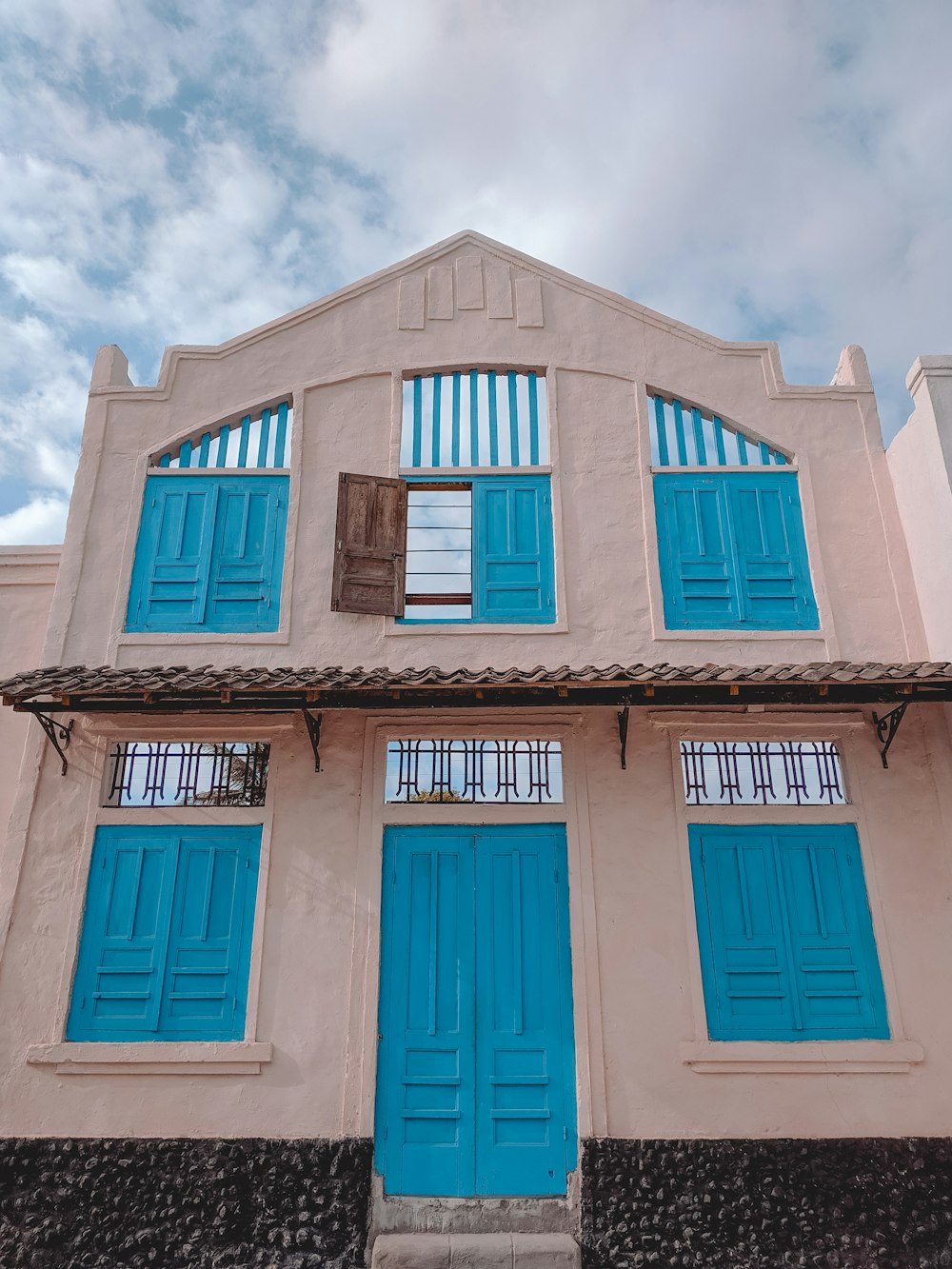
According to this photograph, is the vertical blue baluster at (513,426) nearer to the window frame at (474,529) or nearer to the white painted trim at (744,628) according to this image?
the window frame at (474,529)

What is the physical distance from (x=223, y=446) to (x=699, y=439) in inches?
194

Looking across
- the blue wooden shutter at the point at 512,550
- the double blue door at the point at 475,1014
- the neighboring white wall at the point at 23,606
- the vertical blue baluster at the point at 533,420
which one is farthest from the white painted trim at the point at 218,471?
the double blue door at the point at 475,1014

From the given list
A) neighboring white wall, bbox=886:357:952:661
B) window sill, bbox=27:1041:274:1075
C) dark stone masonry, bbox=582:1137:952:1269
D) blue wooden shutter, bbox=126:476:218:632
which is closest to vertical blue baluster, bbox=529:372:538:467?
blue wooden shutter, bbox=126:476:218:632

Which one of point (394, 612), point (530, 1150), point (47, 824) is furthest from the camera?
point (394, 612)

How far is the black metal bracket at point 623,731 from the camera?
7.69m

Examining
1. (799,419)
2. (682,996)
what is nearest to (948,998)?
(682,996)

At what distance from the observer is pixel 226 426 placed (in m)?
9.38

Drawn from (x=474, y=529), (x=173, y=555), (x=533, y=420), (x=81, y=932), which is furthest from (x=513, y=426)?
(x=81, y=932)

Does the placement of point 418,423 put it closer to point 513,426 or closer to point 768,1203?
point 513,426

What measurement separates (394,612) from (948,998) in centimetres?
564

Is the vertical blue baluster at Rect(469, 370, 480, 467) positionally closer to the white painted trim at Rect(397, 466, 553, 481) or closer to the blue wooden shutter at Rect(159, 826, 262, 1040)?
the white painted trim at Rect(397, 466, 553, 481)

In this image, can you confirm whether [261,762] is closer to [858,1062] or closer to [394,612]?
[394,612]

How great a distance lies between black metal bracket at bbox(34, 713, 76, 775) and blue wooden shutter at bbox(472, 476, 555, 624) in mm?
3765

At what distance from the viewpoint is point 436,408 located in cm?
941
